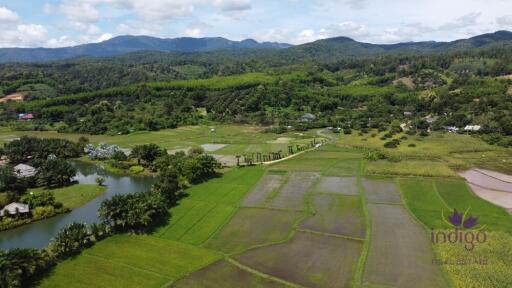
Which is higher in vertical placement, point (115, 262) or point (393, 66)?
point (393, 66)

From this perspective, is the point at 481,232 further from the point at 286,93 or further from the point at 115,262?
the point at 286,93

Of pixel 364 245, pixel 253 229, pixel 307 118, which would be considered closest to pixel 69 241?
pixel 253 229

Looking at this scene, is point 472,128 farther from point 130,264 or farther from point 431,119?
point 130,264

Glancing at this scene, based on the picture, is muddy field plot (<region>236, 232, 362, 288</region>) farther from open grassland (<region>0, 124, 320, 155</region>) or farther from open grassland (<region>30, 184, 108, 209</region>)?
open grassland (<region>0, 124, 320, 155</region>)

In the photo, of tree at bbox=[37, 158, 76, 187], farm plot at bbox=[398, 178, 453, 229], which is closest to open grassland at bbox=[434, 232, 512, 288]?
farm plot at bbox=[398, 178, 453, 229]

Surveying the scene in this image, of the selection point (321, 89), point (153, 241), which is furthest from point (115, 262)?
point (321, 89)

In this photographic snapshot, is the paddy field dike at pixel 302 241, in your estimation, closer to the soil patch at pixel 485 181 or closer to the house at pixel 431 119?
the soil patch at pixel 485 181
